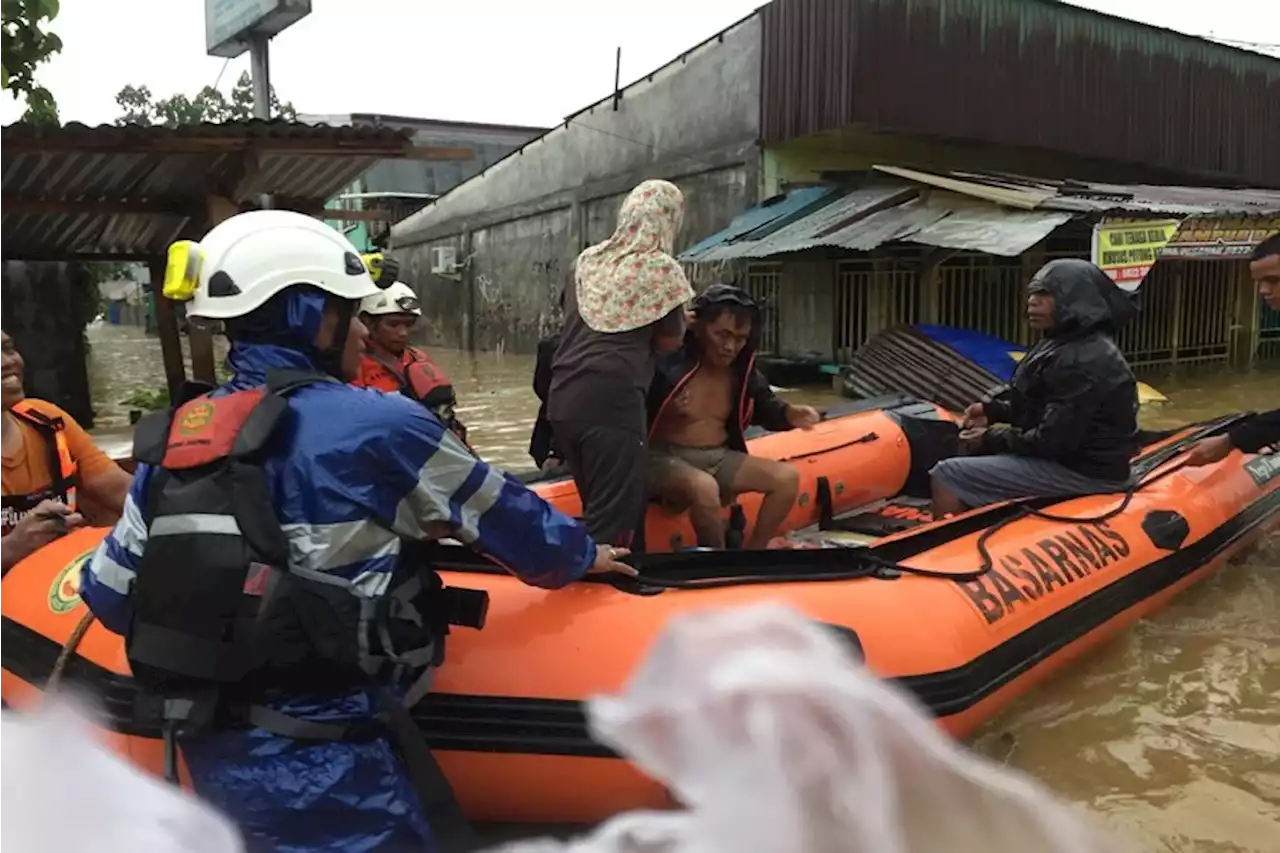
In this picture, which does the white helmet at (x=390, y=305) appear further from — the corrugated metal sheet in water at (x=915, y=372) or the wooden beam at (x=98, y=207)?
the corrugated metal sheet in water at (x=915, y=372)

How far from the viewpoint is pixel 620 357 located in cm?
344

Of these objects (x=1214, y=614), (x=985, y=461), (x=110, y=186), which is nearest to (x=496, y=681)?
(x=985, y=461)

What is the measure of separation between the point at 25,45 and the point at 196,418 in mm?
3717

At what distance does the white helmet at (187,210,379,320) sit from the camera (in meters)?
1.94

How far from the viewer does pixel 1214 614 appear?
420cm

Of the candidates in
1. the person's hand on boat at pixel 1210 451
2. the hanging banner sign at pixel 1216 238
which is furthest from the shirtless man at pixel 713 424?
the hanging banner sign at pixel 1216 238

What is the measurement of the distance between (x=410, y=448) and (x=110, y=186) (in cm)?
570

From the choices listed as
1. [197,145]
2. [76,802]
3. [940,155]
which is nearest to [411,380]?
[197,145]

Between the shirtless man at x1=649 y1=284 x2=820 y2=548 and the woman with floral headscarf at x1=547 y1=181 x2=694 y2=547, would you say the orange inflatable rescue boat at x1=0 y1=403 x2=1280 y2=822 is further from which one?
the shirtless man at x1=649 y1=284 x2=820 y2=548

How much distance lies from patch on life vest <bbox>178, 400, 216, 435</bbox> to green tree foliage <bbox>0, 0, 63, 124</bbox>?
3305 mm

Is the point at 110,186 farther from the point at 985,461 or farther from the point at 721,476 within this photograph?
the point at 985,461

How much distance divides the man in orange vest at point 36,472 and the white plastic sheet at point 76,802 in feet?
7.45

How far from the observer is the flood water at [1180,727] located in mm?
2766

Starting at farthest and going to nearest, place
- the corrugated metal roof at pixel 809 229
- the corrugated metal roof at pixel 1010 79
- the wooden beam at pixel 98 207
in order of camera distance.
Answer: the corrugated metal roof at pixel 1010 79 < the corrugated metal roof at pixel 809 229 < the wooden beam at pixel 98 207
